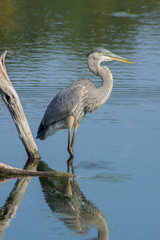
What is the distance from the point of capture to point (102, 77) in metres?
9.52

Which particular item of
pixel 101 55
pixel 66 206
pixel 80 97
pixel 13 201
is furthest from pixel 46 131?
pixel 66 206

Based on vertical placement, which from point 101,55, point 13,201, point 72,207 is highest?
point 101,55

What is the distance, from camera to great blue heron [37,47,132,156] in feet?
30.8

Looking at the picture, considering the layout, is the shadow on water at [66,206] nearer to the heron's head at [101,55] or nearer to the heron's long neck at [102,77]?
the heron's long neck at [102,77]

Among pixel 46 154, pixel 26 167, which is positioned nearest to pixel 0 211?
pixel 26 167

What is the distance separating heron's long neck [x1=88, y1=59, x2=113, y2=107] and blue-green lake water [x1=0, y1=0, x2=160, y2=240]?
3.24 ft

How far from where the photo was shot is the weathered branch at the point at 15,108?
8.67 m

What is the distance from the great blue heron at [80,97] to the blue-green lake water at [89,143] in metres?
0.60

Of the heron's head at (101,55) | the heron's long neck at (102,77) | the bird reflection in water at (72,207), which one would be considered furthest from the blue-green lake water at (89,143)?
the heron's head at (101,55)

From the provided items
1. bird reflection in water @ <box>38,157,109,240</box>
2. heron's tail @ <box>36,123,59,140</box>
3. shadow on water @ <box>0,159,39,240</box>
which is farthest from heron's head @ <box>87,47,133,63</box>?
bird reflection in water @ <box>38,157,109,240</box>

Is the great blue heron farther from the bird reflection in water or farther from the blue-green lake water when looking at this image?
the bird reflection in water

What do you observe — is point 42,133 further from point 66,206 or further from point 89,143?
point 66,206

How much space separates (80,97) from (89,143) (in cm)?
113

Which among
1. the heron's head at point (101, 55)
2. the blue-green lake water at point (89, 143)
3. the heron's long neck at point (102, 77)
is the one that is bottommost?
the blue-green lake water at point (89, 143)
